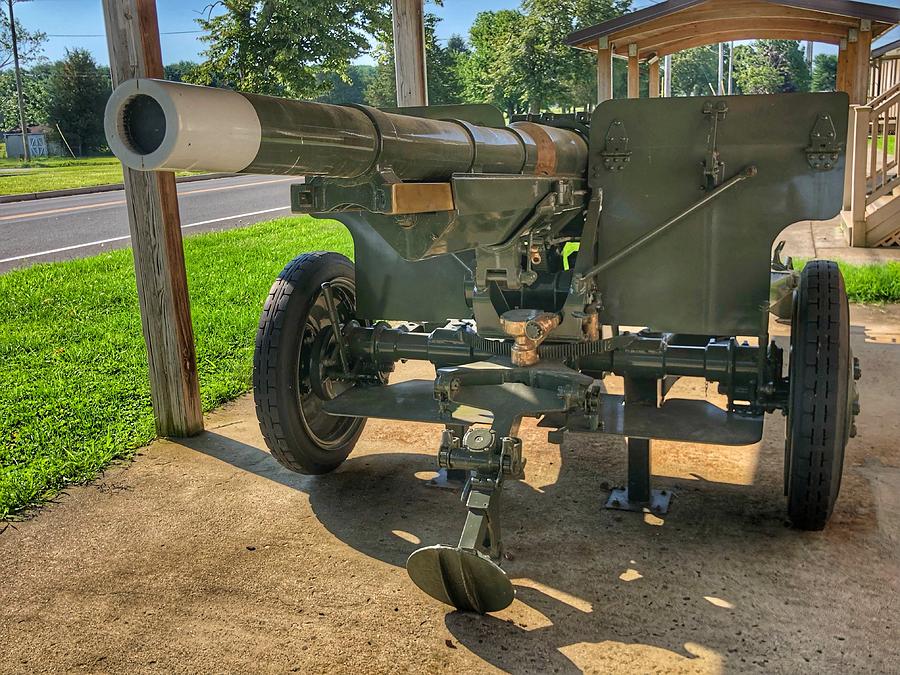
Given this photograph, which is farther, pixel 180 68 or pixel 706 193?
pixel 180 68

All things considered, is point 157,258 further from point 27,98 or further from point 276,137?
point 27,98

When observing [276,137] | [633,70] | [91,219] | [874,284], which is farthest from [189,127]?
[91,219]

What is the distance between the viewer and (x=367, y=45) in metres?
20.2

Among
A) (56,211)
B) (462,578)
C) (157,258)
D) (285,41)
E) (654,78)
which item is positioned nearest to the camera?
(462,578)

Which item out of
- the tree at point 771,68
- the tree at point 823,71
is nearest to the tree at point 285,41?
the tree at point 771,68

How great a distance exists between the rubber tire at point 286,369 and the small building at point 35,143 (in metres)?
19.6

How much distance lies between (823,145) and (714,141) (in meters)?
0.43

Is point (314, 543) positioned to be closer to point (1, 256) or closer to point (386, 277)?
point (386, 277)

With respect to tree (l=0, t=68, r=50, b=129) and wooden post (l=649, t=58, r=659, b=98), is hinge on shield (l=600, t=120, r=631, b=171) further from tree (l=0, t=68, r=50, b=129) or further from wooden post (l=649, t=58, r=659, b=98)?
tree (l=0, t=68, r=50, b=129)

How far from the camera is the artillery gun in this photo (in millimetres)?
3033

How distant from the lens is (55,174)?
20.2 m

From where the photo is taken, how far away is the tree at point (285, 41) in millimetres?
18906

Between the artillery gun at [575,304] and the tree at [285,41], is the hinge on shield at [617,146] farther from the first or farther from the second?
the tree at [285,41]

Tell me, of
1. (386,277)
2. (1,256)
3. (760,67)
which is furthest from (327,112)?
(760,67)
